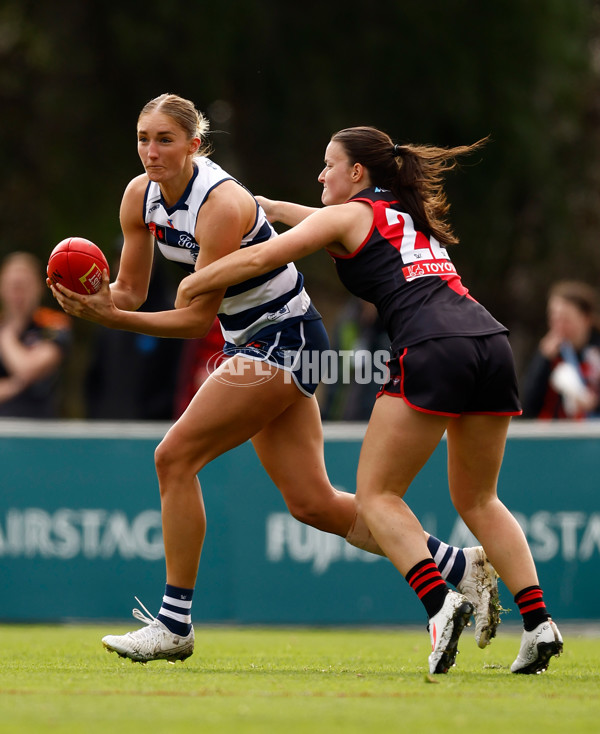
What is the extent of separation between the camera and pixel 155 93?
14.6 metres

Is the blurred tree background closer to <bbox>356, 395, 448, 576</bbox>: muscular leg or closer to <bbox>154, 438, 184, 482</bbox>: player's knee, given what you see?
<bbox>154, 438, 184, 482</bbox>: player's knee

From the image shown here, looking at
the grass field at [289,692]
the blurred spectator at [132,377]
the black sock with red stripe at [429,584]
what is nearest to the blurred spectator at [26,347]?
the blurred spectator at [132,377]

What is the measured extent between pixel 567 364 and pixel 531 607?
462 cm

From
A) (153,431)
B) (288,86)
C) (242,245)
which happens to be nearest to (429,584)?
(242,245)

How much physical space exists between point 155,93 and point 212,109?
2.19ft

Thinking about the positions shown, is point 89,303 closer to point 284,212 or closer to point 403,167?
point 284,212

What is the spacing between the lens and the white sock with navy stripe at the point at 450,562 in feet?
19.1

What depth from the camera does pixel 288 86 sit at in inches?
578

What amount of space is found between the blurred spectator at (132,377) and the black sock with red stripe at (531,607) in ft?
17.6

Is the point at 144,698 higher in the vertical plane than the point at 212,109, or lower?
lower

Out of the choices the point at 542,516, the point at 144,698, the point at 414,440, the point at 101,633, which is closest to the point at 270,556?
the point at 101,633

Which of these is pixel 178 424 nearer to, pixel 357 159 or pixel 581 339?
pixel 357 159

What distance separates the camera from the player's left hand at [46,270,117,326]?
5.41 m

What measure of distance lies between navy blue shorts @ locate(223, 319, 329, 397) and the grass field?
130 cm
